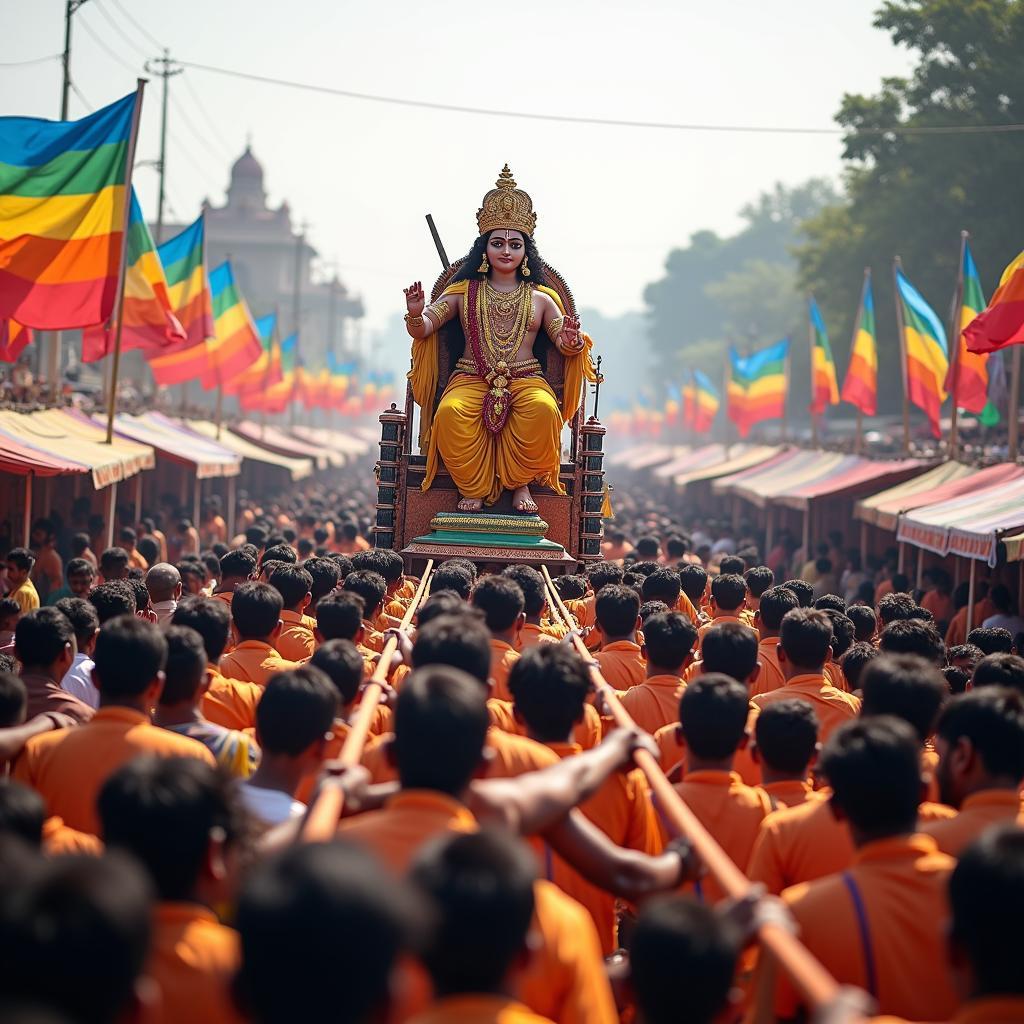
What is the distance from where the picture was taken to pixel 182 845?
2736 mm

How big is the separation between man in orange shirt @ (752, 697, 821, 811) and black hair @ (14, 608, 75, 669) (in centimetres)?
265

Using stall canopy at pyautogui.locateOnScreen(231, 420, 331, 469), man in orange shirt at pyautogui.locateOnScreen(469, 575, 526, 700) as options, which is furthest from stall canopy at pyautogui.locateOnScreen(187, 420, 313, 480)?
man in orange shirt at pyautogui.locateOnScreen(469, 575, 526, 700)

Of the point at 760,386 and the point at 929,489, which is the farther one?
the point at 760,386

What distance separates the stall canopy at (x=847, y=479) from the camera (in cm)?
1884

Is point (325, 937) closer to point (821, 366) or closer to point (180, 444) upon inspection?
point (180, 444)

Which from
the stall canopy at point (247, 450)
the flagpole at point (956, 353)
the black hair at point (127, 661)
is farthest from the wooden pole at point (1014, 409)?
the stall canopy at point (247, 450)

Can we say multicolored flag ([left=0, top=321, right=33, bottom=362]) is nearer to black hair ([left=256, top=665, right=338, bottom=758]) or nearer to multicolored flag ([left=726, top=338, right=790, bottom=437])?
black hair ([left=256, top=665, right=338, bottom=758])

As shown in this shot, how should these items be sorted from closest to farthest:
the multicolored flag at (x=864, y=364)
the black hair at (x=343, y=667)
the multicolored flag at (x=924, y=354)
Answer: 1. the black hair at (x=343, y=667)
2. the multicolored flag at (x=924, y=354)
3. the multicolored flag at (x=864, y=364)

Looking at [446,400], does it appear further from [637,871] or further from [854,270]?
[854,270]

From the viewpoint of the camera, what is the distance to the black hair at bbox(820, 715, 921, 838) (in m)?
3.38

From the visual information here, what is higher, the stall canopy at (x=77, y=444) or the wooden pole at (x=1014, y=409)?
the wooden pole at (x=1014, y=409)

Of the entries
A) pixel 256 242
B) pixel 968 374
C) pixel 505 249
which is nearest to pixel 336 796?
pixel 505 249

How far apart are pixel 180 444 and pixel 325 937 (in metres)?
19.0

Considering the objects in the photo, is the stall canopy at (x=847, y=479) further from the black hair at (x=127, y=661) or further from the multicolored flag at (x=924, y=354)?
the black hair at (x=127, y=661)
